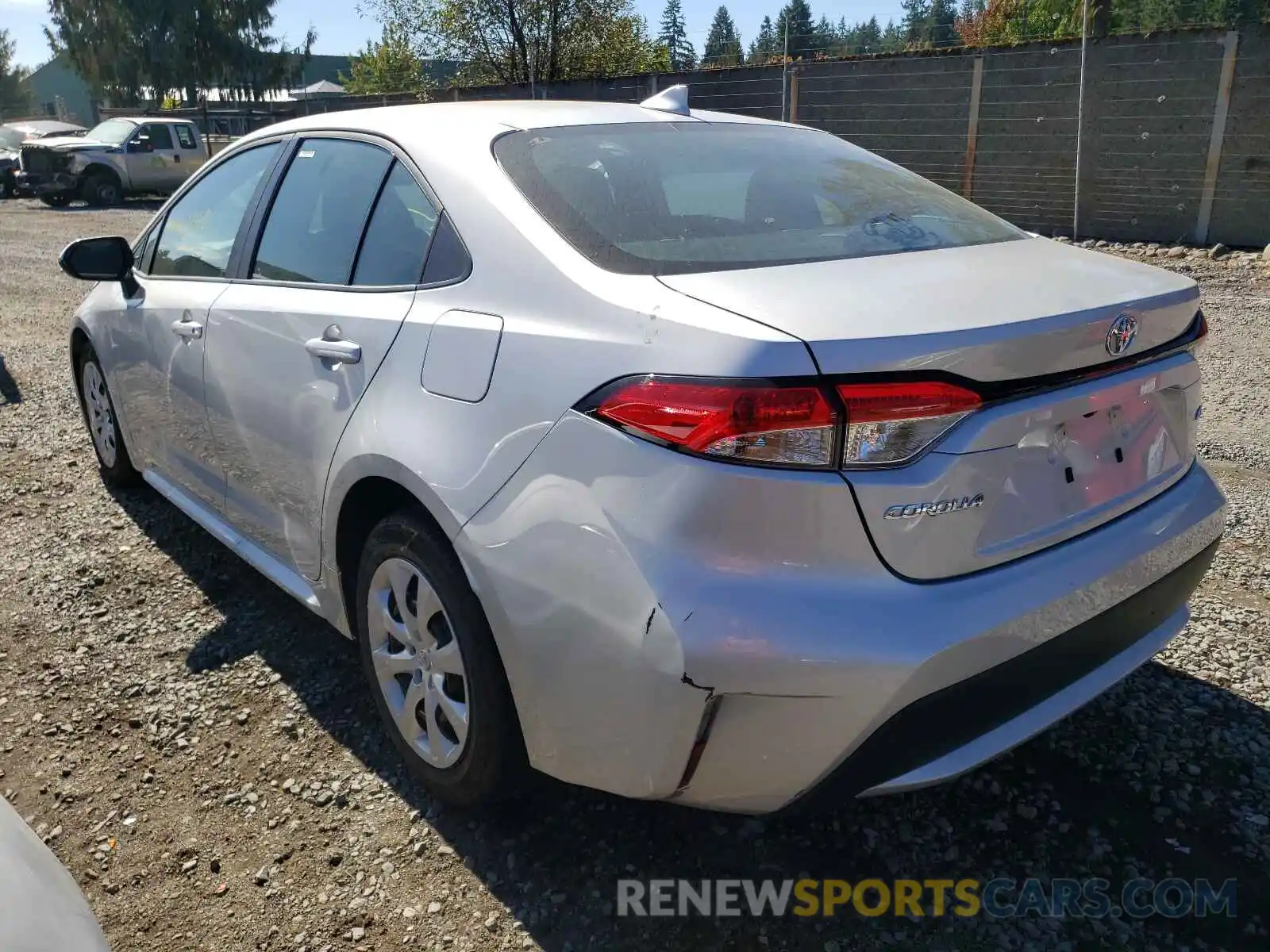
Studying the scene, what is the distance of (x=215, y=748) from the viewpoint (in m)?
2.79

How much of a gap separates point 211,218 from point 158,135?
20.3 meters

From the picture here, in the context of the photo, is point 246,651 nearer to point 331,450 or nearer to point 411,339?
point 331,450

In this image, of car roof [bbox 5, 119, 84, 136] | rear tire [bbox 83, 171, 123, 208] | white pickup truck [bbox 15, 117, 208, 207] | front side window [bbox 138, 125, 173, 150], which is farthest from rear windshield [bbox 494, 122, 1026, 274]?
car roof [bbox 5, 119, 84, 136]

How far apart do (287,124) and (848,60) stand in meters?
11.8

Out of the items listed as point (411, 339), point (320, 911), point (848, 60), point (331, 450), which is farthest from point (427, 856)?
point (848, 60)

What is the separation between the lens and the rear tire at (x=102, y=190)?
20906mm

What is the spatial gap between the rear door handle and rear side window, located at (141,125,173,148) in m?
21.4

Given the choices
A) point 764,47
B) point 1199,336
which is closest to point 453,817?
point 1199,336

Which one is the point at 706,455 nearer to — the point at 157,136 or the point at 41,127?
the point at 157,136

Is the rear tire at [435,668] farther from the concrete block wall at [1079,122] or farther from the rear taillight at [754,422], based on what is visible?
the concrete block wall at [1079,122]

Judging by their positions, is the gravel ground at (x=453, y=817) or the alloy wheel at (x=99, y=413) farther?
the alloy wheel at (x=99, y=413)

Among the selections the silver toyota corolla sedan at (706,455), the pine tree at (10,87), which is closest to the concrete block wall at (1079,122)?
the silver toyota corolla sedan at (706,455)

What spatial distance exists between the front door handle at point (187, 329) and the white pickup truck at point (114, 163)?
19.8 metres

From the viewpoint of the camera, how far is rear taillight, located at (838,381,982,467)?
171 centimetres
